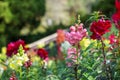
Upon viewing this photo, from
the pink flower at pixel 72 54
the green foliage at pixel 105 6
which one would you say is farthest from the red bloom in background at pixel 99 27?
the green foliage at pixel 105 6

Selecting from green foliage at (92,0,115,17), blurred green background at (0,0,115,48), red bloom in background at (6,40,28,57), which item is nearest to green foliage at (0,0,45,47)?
blurred green background at (0,0,115,48)

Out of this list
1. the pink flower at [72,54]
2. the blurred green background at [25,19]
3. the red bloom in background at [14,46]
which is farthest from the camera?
the blurred green background at [25,19]

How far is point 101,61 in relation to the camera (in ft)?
12.5

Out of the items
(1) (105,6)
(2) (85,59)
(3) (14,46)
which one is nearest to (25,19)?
(1) (105,6)

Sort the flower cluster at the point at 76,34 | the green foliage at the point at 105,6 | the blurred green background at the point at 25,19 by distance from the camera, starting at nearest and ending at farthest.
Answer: the flower cluster at the point at 76,34
the blurred green background at the point at 25,19
the green foliage at the point at 105,6

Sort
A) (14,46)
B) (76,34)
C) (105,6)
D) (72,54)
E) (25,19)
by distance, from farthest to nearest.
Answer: (105,6), (25,19), (14,46), (72,54), (76,34)

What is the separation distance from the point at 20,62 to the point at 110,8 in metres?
10.2

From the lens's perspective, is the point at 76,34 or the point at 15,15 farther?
the point at 15,15

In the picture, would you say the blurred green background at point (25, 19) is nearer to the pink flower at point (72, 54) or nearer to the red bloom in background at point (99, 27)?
the pink flower at point (72, 54)

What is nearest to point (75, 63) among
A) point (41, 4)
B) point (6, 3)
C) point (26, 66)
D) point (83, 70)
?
point (83, 70)

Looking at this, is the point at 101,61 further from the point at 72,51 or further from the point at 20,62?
the point at 20,62

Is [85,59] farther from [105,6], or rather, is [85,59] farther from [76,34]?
[105,6]

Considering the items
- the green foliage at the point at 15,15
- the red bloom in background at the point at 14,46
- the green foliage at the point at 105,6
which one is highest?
the green foliage at the point at 105,6

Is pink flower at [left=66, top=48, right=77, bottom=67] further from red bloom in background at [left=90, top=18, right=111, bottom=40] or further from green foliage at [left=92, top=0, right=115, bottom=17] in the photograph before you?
green foliage at [left=92, top=0, right=115, bottom=17]
